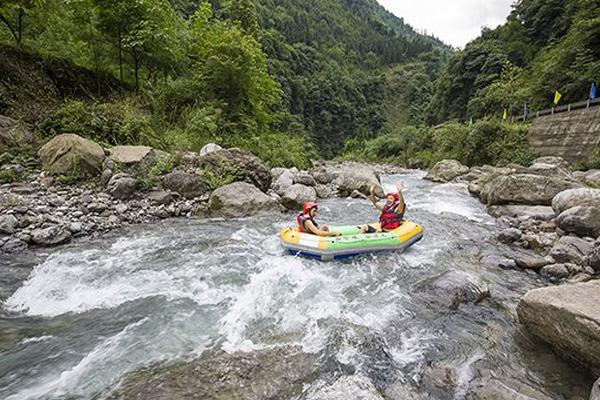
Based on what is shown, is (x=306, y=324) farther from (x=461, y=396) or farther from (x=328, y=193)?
(x=328, y=193)

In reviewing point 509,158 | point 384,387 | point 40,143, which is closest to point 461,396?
point 384,387

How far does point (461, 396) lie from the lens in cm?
258

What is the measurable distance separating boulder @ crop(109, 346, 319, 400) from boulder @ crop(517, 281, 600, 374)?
2.35 m

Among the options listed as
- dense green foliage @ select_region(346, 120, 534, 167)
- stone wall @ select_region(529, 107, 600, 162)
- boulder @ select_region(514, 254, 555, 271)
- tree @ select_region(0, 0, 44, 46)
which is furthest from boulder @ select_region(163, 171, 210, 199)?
dense green foliage @ select_region(346, 120, 534, 167)

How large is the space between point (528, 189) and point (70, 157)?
11989mm

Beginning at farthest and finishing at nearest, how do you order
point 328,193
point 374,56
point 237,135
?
point 374,56 → point 237,135 → point 328,193

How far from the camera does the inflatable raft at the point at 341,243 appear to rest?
17.5 ft

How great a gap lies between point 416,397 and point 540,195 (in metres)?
8.37

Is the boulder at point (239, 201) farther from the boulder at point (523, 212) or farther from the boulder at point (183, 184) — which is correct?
the boulder at point (523, 212)

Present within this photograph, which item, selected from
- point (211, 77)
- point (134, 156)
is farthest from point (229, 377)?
point (211, 77)

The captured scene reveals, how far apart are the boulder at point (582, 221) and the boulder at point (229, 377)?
625 cm

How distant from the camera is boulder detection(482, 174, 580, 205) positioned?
27.6 ft

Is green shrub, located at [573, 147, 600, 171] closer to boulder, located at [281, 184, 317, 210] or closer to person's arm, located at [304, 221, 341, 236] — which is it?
boulder, located at [281, 184, 317, 210]

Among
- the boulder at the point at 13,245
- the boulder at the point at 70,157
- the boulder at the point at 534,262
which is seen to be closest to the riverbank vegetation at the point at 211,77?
the boulder at the point at 70,157
